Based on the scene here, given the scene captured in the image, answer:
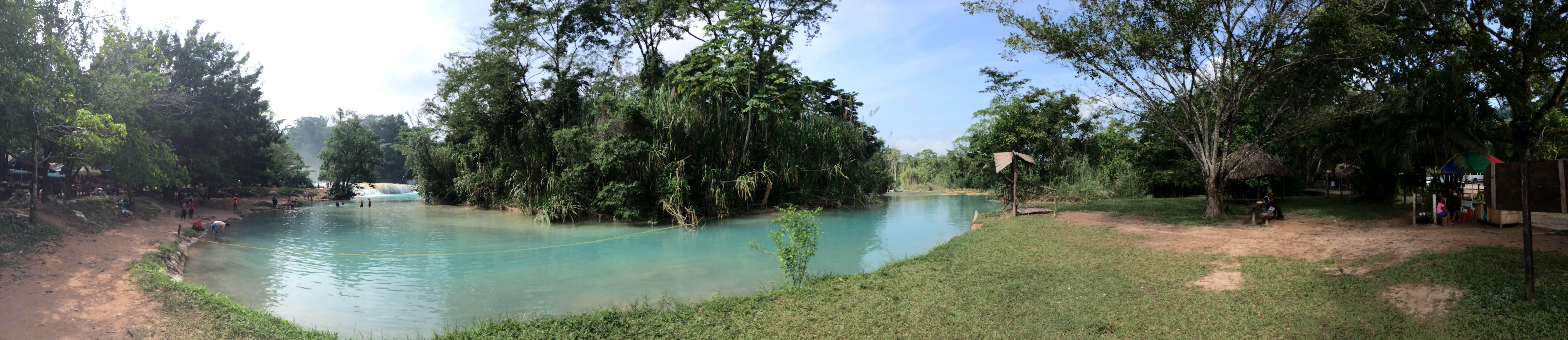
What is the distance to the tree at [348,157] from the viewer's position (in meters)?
31.6

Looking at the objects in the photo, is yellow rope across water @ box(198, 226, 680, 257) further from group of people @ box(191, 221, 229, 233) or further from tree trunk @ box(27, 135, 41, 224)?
tree trunk @ box(27, 135, 41, 224)

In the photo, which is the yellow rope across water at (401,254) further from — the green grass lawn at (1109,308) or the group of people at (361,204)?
the group of people at (361,204)

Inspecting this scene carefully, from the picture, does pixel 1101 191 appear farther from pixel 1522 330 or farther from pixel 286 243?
pixel 286 243

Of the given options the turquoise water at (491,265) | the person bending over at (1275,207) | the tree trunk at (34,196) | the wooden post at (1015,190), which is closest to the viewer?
the turquoise water at (491,265)

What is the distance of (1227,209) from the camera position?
1297 cm

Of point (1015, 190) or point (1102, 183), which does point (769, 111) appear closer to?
point (1015, 190)

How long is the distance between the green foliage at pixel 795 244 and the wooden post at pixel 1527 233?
17.3ft

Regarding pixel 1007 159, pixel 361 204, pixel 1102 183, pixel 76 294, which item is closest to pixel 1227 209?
pixel 1007 159

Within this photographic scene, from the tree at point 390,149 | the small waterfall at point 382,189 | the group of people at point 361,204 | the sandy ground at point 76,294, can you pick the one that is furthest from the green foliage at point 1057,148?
the small waterfall at point 382,189

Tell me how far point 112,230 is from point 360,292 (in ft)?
27.8

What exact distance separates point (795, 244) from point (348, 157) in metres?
33.9

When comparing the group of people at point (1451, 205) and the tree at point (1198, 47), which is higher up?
the tree at point (1198, 47)

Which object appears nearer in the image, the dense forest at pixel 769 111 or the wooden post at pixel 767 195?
the dense forest at pixel 769 111

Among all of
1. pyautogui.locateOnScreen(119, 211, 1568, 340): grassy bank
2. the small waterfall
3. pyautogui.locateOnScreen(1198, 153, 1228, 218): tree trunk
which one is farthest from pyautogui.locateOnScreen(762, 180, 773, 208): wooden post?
the small waterfall
